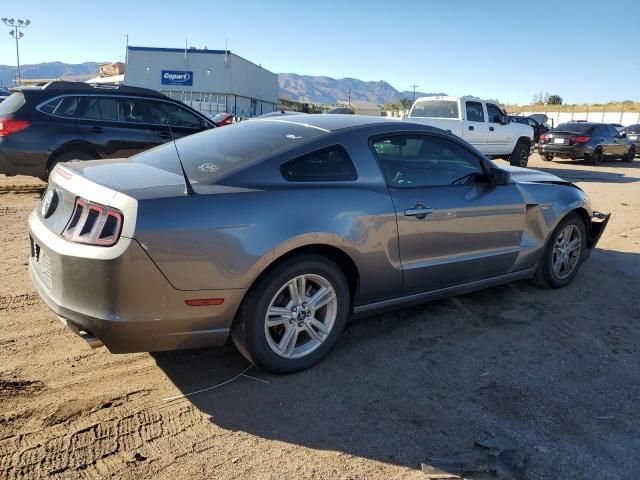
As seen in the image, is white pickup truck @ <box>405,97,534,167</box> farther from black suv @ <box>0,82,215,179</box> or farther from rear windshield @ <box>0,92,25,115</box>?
rear windshield @ <box>0,92,25,115</box>

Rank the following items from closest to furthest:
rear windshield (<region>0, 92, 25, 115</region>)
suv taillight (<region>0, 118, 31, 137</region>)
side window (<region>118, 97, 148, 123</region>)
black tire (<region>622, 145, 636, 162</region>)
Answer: suv taillight (<region>0, 118, 31, 137</region>) < rear windshield (<region>0, 92, 25, 115</region>) < side window (<region>118, 97, 148, 123</region>) < black tire (<region>622, 145, 636, 162</region>)

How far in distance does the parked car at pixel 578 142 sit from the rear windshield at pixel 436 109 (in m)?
5.87

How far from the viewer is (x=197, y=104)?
47.5m

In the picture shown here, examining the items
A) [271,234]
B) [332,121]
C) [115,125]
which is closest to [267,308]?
[271,234]

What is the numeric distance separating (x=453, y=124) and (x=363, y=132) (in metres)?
11.3

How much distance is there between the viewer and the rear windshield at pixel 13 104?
25.8 feet

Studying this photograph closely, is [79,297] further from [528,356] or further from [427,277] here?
[528,356]

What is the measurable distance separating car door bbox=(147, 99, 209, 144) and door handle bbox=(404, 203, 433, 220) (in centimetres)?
609

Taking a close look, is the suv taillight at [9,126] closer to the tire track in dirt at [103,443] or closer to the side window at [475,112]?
the tire track in dirt at [103,443]

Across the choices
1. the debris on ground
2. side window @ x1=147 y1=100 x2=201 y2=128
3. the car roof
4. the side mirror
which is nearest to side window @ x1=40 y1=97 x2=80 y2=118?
side window @ x1=147 y1=100 x2=201 y2=128

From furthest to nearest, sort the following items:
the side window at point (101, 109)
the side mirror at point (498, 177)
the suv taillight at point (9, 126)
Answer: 1. the side window at point (101, 109)
2. the suv taillight at point (9, 126)
3. the side mirror at point (498, 177)

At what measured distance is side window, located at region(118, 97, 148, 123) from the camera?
8656 millimetres

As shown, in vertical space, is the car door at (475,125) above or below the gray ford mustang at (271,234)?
above

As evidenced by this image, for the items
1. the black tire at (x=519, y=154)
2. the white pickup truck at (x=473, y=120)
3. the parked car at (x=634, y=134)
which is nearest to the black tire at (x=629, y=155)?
the parked car at (x=634, y=134)
